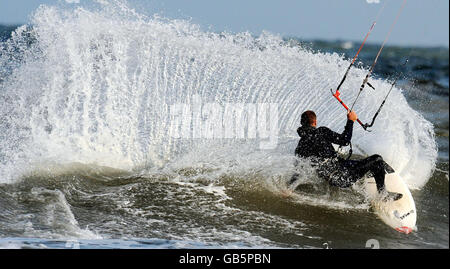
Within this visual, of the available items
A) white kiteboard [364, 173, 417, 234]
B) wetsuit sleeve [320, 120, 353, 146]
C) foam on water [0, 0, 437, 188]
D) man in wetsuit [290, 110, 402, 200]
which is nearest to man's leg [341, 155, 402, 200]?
man in wetsuit [290, 110, 402, 200]

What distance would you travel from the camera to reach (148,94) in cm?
982

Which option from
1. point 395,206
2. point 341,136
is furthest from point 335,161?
point 395,206

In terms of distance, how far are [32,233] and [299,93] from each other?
605 cm

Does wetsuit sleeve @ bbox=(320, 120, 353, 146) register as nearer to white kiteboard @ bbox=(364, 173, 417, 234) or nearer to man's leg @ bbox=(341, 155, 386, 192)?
man's leg @ bbox=(341, 155, 386, 192)

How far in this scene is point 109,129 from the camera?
9.58m

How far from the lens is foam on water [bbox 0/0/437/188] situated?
9281 millimetres

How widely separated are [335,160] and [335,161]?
2 centimetres

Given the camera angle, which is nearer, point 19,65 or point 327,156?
point 327,156

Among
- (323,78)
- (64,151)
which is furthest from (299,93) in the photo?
(64,151)

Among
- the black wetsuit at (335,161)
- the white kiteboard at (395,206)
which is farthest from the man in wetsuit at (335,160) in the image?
the white kiteboard at (395,206)

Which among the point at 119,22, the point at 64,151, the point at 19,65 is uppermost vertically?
the point at 119,22

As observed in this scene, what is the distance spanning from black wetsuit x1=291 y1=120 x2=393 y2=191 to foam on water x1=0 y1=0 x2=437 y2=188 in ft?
2.48
